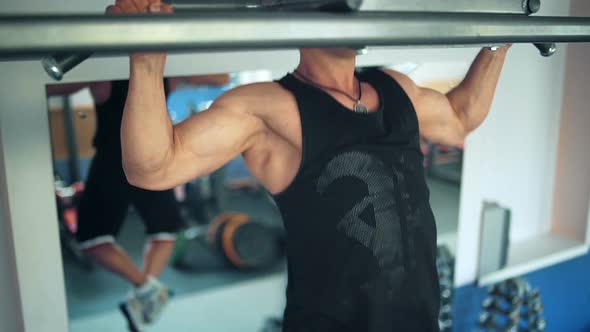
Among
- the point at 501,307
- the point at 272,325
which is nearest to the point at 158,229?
the point at 272,325

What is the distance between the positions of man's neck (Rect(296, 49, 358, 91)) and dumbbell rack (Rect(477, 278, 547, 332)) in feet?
4.16

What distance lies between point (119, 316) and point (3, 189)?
0.39 metres

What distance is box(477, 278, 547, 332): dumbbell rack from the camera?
1.88 m

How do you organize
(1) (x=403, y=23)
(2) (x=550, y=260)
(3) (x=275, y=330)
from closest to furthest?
(1) (x=403, y=23)
(3) (x=275, y=330)
(2) (x=550, y=260)

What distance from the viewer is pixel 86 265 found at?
3.99 ft

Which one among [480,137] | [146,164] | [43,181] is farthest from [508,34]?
[480,137]

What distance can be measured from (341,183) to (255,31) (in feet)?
1.29

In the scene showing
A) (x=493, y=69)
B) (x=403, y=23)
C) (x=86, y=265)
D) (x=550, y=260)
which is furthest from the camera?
(x=550, y=260)

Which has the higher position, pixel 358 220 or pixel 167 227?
pixel 358 220

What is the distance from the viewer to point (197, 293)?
4.51 feet

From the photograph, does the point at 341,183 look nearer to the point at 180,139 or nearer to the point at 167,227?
the point at 180,139

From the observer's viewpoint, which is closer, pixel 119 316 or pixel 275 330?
pixel 119 316

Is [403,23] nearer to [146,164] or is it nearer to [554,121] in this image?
[146,164]

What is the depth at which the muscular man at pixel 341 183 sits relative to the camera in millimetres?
905
